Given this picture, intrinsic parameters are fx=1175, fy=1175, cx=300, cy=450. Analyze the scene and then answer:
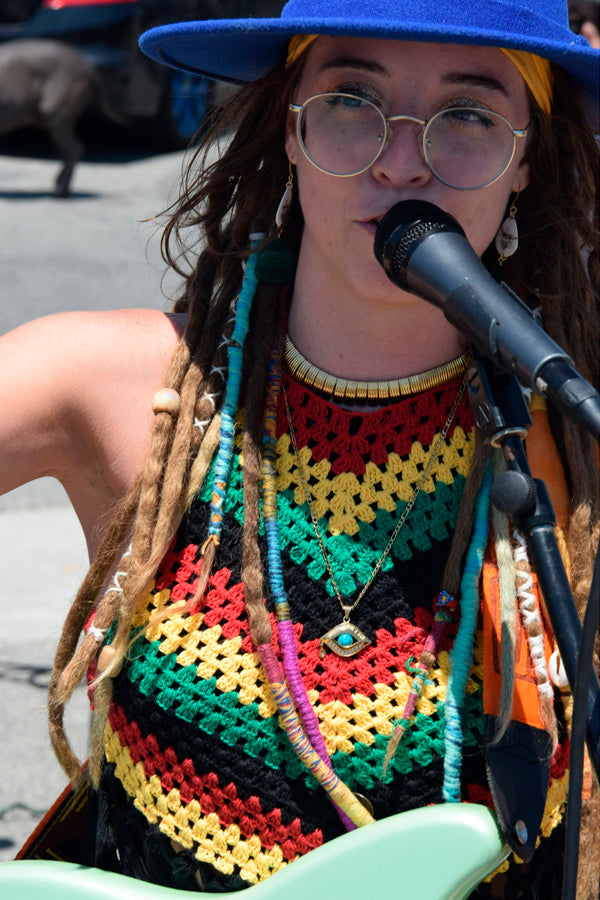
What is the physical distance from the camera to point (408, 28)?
1.28m

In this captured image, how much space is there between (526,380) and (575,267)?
Answer: 2.39 feet

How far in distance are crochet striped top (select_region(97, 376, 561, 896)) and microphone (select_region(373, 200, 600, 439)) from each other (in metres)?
0.45

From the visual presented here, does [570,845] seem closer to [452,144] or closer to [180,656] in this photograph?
[180,656]

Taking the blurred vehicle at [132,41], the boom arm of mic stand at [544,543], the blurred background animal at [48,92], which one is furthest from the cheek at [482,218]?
the blurred vehicle at [132,41]

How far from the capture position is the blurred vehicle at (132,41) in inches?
359

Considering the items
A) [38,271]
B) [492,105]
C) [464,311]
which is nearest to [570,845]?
[464,311]

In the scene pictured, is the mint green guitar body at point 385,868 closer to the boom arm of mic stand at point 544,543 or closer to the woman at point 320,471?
the woman at point 320,471

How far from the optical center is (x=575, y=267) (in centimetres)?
165

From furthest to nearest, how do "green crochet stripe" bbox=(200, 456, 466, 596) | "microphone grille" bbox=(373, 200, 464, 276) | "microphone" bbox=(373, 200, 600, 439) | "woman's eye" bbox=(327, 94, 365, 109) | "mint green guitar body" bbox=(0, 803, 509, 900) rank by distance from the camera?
1. "green crochet stripe" bbox=(200, 456, 466, 596)
2. "woman's eye" bbox=(327, 94, 365, 109)
3. "mint green guitar body" bbox=(0, 803, 509, 900)
4. "microphone grille" bbox=(373, 200, 464, 276)
5. "microphone" bbox=(373, 200, 600, 439)

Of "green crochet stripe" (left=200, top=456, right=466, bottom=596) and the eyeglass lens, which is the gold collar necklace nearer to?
"green crochet stripe" (left=200, top=456, right=466, bottom=596)

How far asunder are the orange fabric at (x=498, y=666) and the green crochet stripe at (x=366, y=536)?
12 cm

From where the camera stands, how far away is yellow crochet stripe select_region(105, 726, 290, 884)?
1462mm

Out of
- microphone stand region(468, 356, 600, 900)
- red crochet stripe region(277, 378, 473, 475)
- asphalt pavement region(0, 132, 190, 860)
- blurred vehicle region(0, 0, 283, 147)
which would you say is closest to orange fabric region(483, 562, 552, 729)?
red crochet stripe region(277, 378, 473, 475)

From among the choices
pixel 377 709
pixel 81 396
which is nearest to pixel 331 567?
pixel 377 709
